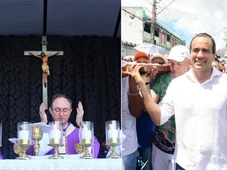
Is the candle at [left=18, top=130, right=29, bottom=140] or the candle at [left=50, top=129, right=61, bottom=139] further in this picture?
the candle at [left=18, top=130, right=29, bottom=140]

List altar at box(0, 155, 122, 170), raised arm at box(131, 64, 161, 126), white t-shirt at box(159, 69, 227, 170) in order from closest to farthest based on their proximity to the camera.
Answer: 1. white t-shirt at box(159, 69, 227, 170)
2. raised arm at box(131, 64, 161, 126)
3. altar at box(0, 155, 122, 170)

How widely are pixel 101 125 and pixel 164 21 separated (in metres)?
3.39

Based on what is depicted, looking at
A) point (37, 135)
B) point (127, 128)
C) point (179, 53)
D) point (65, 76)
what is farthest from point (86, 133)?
point (65, 76)

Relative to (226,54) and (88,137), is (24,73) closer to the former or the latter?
(88,137)

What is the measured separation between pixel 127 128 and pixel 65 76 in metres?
3.53

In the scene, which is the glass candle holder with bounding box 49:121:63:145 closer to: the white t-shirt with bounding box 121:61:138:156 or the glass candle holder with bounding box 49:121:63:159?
the glass candle holder with bounding box 49:121:63:159

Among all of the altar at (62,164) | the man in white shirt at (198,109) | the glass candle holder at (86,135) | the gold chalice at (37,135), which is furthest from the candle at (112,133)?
the man in white shirt at (198,109)

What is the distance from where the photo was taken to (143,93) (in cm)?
285

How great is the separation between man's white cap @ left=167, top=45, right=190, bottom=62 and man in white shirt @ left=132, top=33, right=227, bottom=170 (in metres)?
0.04

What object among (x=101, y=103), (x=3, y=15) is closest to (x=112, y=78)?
(x=101, y=103)

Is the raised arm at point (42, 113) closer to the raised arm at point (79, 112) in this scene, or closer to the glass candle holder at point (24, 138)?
the raised arm at point (79, 112)

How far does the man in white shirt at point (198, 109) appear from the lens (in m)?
2.74

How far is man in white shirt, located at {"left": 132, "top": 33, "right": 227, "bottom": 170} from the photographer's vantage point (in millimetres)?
2742

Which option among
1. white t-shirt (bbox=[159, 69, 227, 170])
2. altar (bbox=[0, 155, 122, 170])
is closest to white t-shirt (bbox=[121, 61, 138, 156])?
white t-shirt (bbox=[159, 69, 227, 170])
